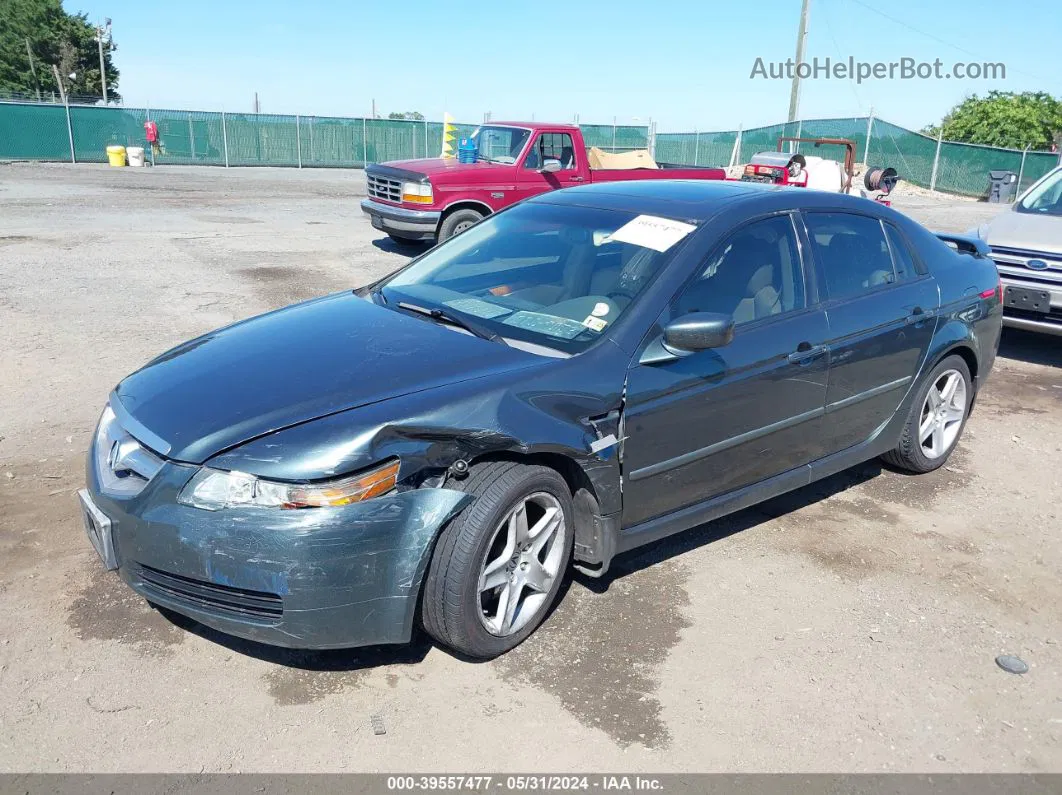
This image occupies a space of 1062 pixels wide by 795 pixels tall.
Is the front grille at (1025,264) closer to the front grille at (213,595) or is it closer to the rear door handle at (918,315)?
the rear door handle at (918,315)

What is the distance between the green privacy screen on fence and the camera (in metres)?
27.9

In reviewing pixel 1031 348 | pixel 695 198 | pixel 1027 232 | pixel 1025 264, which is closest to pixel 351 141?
pixel 1031 348

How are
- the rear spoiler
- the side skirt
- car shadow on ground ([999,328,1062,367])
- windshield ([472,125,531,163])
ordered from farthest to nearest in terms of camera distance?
1. windshield ([472,125,531,163])
2. car shadow on ground ([999,328,1062,367])
3. the rear spoiler
4. the side skirt

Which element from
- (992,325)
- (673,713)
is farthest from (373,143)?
(673,713)

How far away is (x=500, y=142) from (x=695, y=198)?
357 inches

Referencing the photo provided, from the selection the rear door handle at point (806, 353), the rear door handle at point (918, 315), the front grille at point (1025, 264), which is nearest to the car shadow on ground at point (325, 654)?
the rear door handle at point (806, 353)

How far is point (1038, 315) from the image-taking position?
7.60 m

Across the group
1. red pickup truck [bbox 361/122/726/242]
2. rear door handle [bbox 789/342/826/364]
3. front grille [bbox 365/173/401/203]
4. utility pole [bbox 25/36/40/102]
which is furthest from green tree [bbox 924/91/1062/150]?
utility pole [bbox 25/36/40/102]

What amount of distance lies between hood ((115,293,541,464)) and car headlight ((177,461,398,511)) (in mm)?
101

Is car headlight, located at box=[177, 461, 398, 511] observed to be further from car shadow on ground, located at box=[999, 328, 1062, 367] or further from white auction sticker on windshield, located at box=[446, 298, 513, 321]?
car shadow on ground, located at box=[999, 328, 1062, 367]

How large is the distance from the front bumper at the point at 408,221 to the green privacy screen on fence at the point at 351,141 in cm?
1654

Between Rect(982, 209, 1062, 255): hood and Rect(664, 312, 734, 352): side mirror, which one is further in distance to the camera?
Rect(982, 209, 1062, 255): hood

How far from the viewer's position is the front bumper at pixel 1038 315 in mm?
7363

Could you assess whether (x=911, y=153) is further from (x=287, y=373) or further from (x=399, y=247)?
(x=287, y=373)
